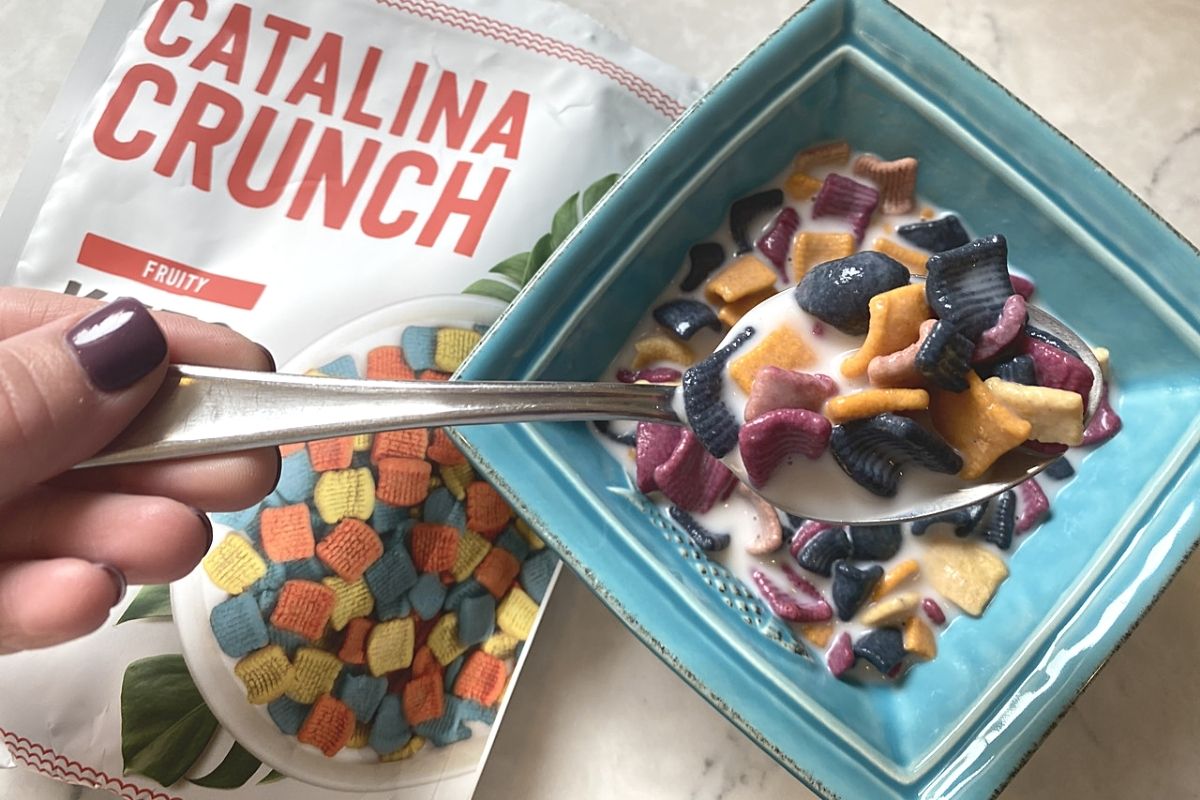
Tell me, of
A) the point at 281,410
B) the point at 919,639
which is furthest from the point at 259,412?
the point at 919,639

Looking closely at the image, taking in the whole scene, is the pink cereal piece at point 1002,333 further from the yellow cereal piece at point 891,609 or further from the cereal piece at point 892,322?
the yellow cereal piece at point 891,609

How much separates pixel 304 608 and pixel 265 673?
5cm

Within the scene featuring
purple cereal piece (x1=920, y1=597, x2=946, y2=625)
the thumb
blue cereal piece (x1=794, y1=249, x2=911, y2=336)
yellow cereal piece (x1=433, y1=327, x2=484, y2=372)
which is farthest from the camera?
yellow cereal piece (x1=433, y1=327, x2=484, y2=372)

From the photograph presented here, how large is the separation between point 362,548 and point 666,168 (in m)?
0.37

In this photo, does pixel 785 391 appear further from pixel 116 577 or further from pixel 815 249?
pixel 116 577

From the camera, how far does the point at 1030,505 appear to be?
663 millimetres

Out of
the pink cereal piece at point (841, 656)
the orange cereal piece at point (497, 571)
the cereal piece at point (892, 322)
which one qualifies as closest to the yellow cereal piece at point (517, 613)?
the orange cereal piece at point (497, 571)

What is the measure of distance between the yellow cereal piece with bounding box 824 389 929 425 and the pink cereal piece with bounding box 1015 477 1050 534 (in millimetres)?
205

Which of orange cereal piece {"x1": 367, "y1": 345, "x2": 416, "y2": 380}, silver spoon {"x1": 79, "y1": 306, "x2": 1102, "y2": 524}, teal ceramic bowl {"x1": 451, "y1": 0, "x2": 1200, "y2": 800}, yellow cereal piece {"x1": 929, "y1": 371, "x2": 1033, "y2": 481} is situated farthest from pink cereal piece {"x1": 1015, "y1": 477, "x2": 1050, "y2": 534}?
orange cereal piece {"x1": 367, "y1": 345, "x2": 416, "y2": 380}

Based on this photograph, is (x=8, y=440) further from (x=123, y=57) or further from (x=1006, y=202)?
(x=1006, y=202)

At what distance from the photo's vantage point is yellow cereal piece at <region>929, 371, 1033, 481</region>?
1.66 feet

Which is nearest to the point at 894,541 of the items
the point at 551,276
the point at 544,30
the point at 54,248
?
the point at 551,276

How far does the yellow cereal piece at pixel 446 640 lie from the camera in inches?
28.2

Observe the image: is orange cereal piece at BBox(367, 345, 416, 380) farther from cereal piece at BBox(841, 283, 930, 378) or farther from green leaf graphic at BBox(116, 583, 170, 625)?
cereal piece at BBox(841, 283, 930, 378)
